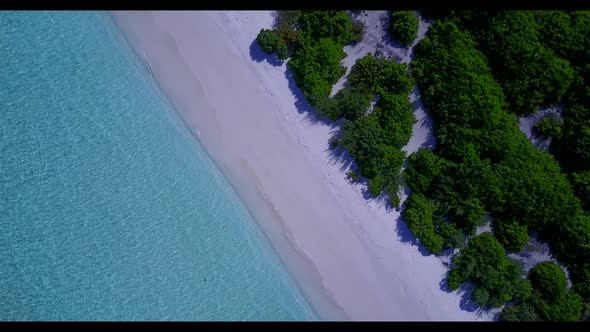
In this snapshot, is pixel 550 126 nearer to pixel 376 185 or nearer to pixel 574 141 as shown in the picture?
pixel 574 141

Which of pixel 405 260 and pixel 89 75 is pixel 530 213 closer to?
pixel 405 260

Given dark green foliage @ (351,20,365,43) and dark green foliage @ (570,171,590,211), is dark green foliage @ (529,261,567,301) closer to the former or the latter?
dark green foliage @ (570,171,590,211)

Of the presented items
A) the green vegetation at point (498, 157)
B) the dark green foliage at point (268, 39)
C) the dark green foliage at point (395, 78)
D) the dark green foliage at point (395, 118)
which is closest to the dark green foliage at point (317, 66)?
the dark green foliage at point (268, 39)

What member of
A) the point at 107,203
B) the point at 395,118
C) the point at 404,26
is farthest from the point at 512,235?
the point at 107,203

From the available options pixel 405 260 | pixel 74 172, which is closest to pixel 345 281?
pixel 405 260

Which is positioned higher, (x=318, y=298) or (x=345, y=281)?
(x=345, y=281)

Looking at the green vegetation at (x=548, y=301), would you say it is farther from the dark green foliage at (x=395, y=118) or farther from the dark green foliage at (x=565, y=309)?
the dark green foliage at (x=395, y=118)
